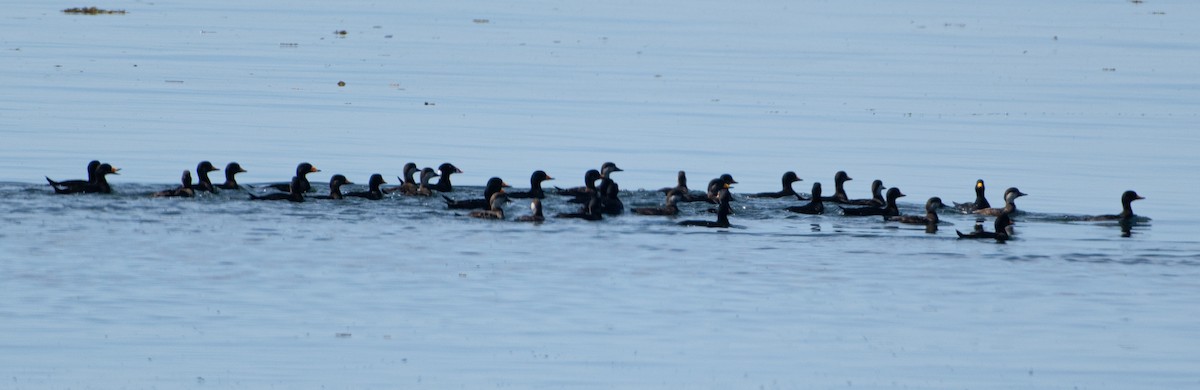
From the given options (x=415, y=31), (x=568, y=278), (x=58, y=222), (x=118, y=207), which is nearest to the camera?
(x=568, y=278)

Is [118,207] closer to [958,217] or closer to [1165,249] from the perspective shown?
[958,217]

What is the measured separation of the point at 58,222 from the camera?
2152cm

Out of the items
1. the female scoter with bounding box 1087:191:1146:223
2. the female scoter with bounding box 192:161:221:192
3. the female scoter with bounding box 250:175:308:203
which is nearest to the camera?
the female scoter with bounding box 250:175:308:203

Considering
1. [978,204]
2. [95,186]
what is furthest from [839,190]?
[95,186]

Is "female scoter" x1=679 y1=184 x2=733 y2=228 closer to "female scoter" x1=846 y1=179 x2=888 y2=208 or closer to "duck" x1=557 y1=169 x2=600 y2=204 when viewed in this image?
"duck" x1=557 y1=169 x2=600 y2=204

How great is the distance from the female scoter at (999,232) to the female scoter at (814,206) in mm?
2046

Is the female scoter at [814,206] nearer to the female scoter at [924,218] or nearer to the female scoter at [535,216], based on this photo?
the female scoter at [924,218]

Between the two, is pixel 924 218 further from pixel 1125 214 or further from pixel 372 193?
pixel 372 193

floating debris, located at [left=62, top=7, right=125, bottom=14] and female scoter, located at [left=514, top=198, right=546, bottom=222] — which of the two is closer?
female scoter, located at [left=514, top=198, right=546, bottom=222]

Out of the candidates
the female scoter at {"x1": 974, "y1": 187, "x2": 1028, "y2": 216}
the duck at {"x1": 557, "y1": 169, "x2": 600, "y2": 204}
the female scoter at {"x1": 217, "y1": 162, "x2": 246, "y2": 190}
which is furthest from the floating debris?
the female scoter at {"x1": 974, "y1": 187, "x2": 1028, "y2": 216}

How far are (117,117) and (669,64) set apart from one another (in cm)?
1885

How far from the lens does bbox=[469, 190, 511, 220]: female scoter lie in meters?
23.6

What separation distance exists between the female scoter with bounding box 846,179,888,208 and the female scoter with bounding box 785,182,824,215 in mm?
977

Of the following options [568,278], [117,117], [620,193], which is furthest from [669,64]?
[568,278]
